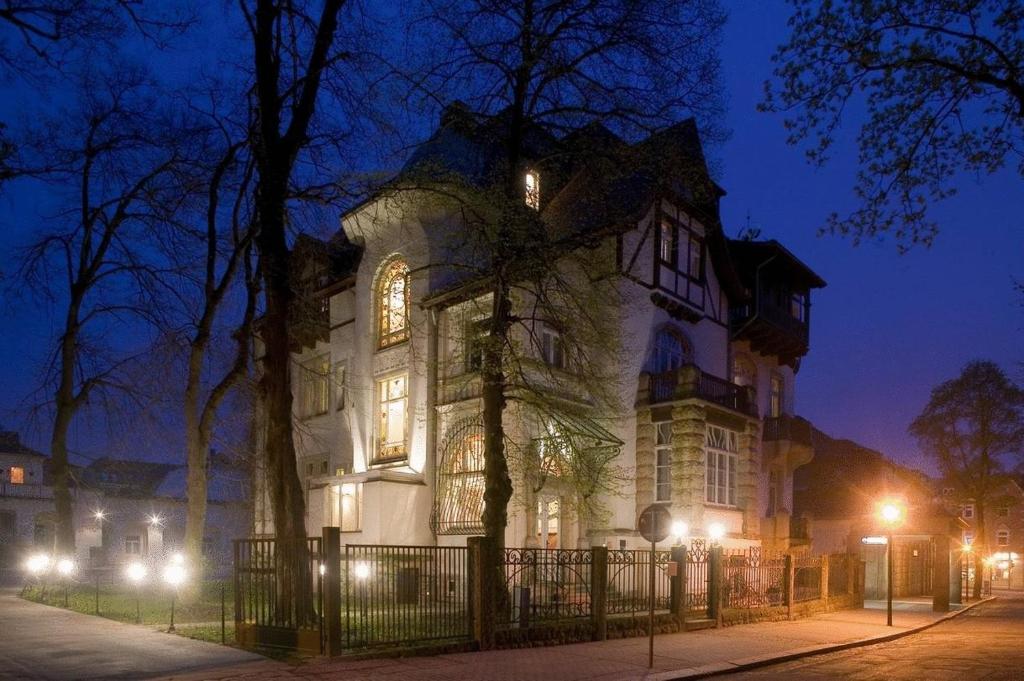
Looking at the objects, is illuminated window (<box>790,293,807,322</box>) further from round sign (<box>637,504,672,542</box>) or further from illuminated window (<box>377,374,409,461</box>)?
round sign (<box>637,504,672,542</box>)

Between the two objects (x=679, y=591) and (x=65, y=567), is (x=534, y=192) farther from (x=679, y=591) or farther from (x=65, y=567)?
(x=65, y=567)

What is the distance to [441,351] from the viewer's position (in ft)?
81.9

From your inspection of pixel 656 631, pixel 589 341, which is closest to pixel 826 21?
pixel 589 341

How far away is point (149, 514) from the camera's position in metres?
58.7

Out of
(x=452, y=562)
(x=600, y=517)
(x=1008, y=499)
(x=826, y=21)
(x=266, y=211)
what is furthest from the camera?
(x=1008, y=499)

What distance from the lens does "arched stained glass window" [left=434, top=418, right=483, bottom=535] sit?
23750 mm

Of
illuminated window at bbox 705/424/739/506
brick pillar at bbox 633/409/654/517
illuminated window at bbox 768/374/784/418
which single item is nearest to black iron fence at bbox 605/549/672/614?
brick pillar at bbox 633/409/654/517

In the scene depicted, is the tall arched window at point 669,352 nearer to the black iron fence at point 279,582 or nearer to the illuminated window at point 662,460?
the illuminated window at point 662,460

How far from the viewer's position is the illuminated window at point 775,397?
34.7m

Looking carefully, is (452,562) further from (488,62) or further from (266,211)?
(488,62)

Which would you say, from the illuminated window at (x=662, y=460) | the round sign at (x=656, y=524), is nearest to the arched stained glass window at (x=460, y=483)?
the illuminated window at (x=662, y=460)

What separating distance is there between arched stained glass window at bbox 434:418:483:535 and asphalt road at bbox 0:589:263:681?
919 cm

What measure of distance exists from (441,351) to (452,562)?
10488 millimetres

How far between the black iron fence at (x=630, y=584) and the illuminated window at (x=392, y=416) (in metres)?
10.6
